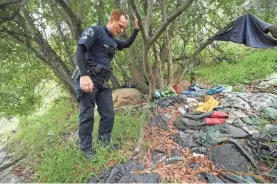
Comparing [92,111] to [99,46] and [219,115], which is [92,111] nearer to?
[99,46]

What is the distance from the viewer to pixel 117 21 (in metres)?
2.72

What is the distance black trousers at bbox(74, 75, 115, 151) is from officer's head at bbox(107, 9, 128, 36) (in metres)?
0.60

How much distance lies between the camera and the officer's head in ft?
8.87

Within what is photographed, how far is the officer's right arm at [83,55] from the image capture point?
244 centimetres

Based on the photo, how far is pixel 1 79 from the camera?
4.84 metres

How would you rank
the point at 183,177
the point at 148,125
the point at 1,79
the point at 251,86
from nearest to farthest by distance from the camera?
the point at 183,177 → the point at 148,125 → the point at 1,79 → the point at 251,86

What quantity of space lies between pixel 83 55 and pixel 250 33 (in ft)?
14.4

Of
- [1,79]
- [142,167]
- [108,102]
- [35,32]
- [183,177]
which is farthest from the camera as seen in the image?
[1,79]

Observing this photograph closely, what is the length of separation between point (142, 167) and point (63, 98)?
461 cm

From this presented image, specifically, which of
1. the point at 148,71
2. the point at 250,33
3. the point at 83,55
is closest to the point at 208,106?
the point at 148,71

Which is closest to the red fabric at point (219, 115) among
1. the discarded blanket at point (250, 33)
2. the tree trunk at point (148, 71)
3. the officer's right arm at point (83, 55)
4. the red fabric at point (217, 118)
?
the red fabric at point (217, 118)

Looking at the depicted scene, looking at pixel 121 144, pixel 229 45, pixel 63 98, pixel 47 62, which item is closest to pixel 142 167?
pixel 121 144

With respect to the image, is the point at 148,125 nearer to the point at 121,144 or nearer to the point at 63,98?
the point at 121,144

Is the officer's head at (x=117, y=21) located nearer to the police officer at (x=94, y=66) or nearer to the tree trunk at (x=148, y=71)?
the police officer at (x=94, y=66)
